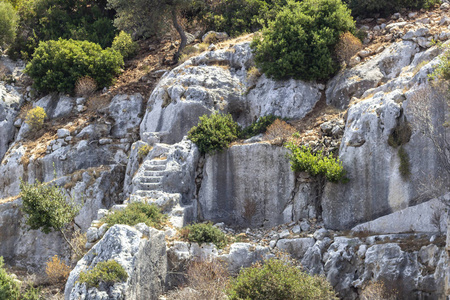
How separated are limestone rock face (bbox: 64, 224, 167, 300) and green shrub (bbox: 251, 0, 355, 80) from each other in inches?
383

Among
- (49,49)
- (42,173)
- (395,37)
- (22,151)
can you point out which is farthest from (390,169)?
(49,49)

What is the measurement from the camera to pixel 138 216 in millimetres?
16344

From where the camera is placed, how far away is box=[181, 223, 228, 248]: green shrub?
16375 mm

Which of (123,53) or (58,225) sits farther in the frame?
(123,53)

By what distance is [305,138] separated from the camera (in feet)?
60.8

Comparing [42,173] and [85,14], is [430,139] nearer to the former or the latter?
[42,173]

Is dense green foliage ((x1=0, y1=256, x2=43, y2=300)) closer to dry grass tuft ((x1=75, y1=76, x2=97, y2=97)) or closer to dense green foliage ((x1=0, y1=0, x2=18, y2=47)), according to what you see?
dry grass tuft ((x1=75, y1=76, x2=97, y2=97))

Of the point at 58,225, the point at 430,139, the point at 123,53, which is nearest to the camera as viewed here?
the point at 430,139

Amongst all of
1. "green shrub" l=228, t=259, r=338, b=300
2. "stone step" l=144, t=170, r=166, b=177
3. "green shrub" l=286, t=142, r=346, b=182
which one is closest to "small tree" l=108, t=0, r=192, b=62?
"stone step" l=144, t=170, r=166, b=177

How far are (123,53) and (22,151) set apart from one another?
8.09 metres

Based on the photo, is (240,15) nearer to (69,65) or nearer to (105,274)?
(69,65)

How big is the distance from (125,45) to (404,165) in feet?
61.6

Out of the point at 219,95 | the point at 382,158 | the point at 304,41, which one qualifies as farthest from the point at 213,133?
the point at 382,158

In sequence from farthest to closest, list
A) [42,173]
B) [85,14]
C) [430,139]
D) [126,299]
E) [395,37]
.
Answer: [85,14]
[42,173]
[395,37]
[430,139]
[126,299]
